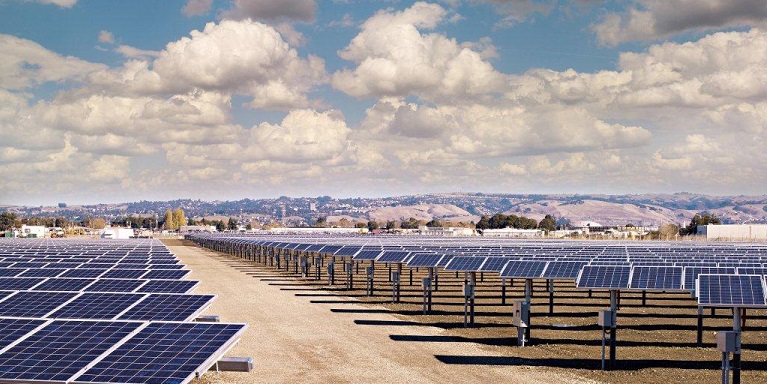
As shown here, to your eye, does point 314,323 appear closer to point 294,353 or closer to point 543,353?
point 294,353

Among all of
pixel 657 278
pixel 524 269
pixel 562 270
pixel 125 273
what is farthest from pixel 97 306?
pixel 562 270

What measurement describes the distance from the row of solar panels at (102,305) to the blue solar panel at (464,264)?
2063cm

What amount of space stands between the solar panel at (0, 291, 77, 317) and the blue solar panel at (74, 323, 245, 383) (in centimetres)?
507

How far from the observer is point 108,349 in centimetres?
1574

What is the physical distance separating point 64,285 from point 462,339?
14.3 metres

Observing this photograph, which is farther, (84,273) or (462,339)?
(84,273)

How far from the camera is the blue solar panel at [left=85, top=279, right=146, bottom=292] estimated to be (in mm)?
26516

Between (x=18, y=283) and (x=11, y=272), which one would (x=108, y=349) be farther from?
(x=11, y=272)

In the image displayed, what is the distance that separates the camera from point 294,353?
29094mm

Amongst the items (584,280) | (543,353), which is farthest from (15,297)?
(584,280)

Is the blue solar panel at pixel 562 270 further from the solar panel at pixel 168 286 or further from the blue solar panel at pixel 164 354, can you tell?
the blue solar panel at pixel 164 354

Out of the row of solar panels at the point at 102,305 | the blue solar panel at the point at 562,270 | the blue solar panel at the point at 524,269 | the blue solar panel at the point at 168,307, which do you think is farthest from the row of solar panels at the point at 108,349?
the blue solar panel at the point at 562,270

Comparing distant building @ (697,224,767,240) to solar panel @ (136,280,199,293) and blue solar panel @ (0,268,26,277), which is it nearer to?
blue solar panel @ (0,268,26,277)

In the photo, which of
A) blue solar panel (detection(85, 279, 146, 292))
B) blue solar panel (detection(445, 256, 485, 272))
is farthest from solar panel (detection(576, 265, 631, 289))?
blue solar panel (detection(85, 279, 146, 292))
